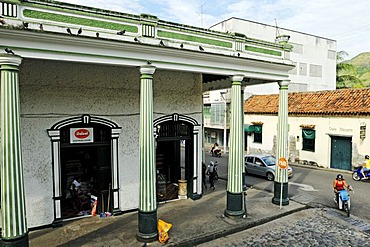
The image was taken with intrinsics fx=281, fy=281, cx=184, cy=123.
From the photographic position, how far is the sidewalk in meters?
7.16

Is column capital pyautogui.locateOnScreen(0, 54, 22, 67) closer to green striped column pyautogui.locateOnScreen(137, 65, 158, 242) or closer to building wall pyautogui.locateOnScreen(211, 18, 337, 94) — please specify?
green striped column pyautogui.locateOnScreen(137, 65, 158, 242)

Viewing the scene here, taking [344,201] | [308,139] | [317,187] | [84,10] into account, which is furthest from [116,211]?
[308,139]

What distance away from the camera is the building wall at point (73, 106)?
7.73 meters

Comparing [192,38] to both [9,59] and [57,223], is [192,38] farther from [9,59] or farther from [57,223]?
[57,223]

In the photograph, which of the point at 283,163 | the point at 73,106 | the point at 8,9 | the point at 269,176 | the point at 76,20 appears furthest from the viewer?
the point at 269,176

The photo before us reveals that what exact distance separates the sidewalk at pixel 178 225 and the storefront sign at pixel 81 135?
7.95 ft

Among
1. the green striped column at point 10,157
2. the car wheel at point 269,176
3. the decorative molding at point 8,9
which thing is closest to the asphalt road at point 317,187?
the car wheel at point 269,176

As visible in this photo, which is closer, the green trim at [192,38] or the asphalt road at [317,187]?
the green trim at [192,38]

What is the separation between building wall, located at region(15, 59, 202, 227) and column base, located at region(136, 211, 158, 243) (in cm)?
215

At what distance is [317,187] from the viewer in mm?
12930

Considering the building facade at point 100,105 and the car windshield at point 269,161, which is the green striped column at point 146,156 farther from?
the car windshield at point 269,161

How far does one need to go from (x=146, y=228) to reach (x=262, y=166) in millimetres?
9418

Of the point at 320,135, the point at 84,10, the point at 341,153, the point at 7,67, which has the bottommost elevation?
the point at 341,153

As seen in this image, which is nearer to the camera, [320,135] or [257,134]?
[320,135]
